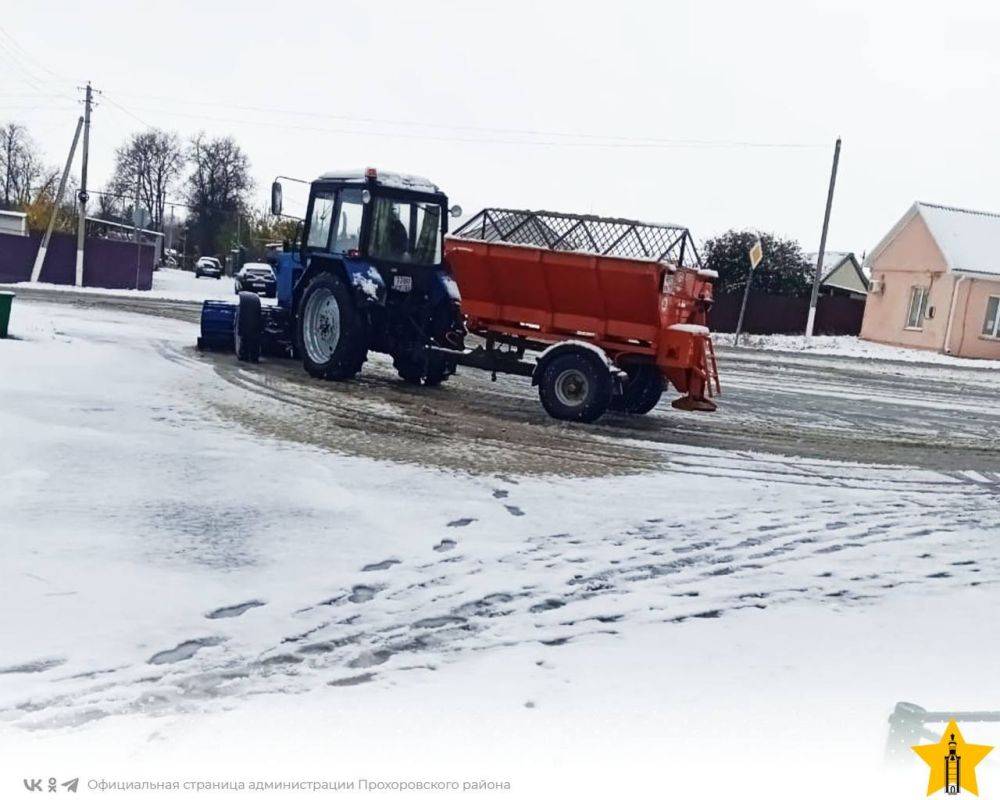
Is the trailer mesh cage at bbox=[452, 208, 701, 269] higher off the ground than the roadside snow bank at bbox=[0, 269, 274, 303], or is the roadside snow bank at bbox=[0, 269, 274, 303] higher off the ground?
the trailer mesh cage at bbox=[452, 208, 701, 269]

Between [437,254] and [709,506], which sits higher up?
[437,254]

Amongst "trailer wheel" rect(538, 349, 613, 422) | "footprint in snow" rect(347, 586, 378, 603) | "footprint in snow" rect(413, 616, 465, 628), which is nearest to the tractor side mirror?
"trailer wheel" rect(538, 349, 613, 422)

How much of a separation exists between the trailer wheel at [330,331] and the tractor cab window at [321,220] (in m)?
0.44

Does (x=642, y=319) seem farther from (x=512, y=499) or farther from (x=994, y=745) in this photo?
(x=994, y=745)

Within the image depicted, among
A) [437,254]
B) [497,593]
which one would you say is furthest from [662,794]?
[437,254]

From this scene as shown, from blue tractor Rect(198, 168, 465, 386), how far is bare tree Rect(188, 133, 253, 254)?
2551 inches

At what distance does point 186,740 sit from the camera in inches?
140

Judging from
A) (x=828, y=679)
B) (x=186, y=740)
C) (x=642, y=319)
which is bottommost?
(x=186, y=740)

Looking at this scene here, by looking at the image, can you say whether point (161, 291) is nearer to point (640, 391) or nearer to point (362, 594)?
point (640, 391)

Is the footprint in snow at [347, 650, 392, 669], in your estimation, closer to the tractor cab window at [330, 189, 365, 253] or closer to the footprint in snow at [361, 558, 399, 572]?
the footprint in snow at [361, 558, 399, 572]

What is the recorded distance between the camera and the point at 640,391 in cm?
1202

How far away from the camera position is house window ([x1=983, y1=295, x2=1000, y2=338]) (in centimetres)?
3381

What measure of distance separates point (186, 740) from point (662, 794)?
63.1 inches

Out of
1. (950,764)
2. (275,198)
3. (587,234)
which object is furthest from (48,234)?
(950,764)
